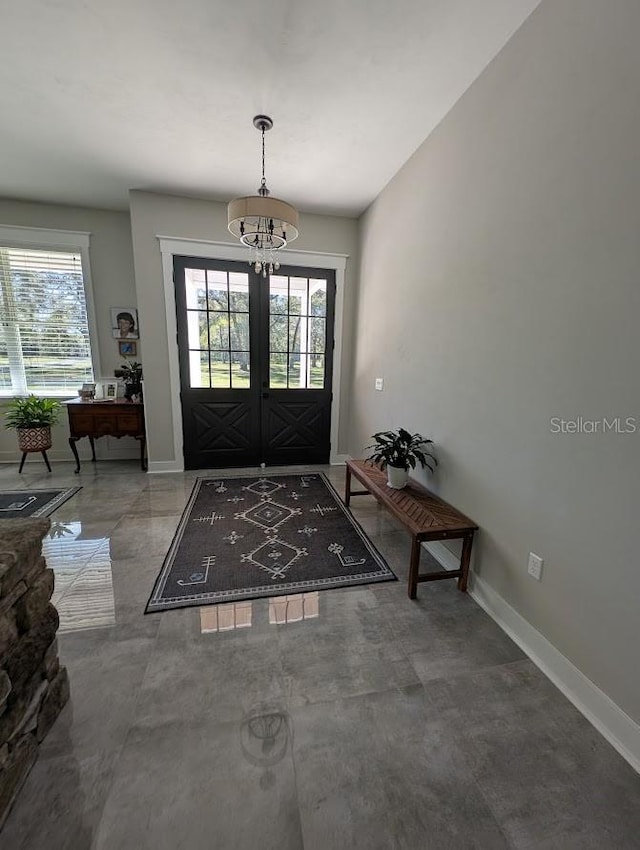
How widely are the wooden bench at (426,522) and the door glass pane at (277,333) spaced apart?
2179 mm

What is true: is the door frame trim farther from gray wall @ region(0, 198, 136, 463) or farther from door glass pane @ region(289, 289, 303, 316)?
gray wall @ region(0, 198, 136, 463)

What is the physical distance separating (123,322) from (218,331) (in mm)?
1314

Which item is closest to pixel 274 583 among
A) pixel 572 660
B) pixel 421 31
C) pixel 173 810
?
pixel 173 810

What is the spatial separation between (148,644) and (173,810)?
733mm

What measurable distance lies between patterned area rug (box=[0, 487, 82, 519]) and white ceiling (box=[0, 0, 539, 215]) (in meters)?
2.91

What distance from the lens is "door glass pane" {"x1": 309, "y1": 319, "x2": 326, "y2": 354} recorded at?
4.10 metres

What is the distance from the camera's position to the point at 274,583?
214 cm

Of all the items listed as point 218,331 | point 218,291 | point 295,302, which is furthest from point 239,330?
point 295,302

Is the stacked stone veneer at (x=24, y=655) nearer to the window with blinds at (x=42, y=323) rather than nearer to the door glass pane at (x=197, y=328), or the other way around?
the door glass pane at (x=197, y=328)

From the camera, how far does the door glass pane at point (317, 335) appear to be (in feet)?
13.4

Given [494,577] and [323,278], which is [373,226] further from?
[494,577]

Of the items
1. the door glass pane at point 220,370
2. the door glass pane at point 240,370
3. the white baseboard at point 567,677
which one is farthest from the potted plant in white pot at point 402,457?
the door glass pane at point 220,370

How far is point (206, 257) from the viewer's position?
3.68 meters

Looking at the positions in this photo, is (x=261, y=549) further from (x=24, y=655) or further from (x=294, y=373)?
(x=294, y=373)
